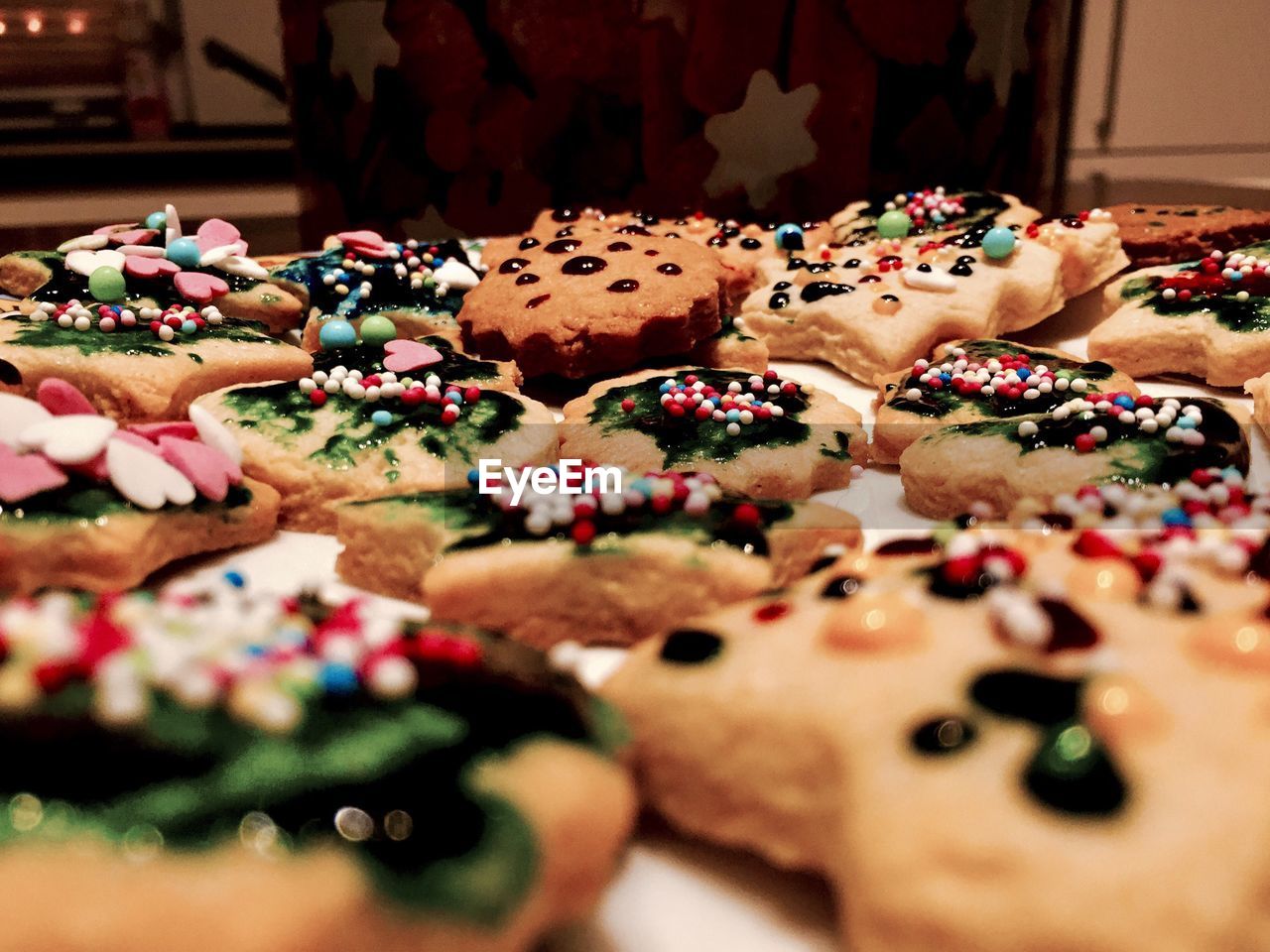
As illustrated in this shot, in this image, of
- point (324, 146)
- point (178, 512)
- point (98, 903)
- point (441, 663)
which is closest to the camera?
point (98, 903)

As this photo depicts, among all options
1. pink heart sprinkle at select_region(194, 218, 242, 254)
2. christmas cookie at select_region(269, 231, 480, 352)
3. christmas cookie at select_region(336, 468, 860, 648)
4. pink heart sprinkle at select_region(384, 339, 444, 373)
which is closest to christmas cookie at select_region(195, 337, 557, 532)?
pink heart sprinkle at select_region(384, 339, 444, 373)

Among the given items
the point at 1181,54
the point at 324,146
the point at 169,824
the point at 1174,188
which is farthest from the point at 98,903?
the point at 1181,54

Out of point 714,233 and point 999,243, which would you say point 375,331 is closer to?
point 714,233

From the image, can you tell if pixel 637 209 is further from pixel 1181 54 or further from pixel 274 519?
pixel 1181 54

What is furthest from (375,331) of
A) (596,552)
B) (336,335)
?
(596,552)

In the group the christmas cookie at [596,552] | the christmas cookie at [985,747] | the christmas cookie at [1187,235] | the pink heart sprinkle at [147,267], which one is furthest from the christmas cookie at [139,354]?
the christmas cookie at [1187,235]
